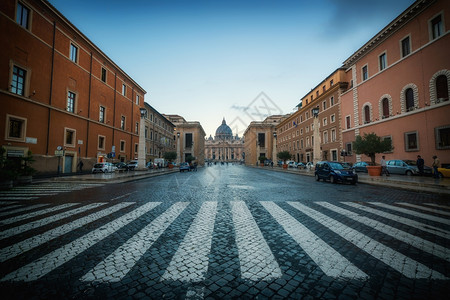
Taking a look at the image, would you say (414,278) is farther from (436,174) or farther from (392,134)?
(392,134)

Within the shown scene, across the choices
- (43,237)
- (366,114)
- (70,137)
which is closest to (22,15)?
(70,137)

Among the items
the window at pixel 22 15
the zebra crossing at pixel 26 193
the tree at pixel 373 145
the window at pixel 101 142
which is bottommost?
the zebra crossing at pixel 26 193

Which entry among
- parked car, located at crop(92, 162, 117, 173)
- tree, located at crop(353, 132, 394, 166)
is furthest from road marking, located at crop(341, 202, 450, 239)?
parked car, located at crop(92, 162, 117, 173)

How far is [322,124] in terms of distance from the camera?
37625mm

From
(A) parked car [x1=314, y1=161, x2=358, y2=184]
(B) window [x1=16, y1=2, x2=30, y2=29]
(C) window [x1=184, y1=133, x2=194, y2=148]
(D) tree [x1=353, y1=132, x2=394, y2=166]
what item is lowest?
(A) parked car [x1=314, y1=161, x2=358, y2=184]

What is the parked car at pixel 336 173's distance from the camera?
499 inches

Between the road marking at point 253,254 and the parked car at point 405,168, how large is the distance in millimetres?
20055

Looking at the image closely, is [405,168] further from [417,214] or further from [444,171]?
[417,214]

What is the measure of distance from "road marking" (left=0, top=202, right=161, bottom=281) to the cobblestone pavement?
2 centimetres

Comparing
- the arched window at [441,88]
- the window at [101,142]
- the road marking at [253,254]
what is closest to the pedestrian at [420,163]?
the arched window at [441,88]

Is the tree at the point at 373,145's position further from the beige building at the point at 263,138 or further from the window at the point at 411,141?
the beige building at the point at 263,138

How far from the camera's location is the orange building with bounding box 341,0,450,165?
17.2 meters

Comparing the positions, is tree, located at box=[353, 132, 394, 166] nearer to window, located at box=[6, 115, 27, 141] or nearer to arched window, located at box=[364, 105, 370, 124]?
arched window, located at box=[364, 105, 370, 124]

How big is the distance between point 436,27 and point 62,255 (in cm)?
2820
